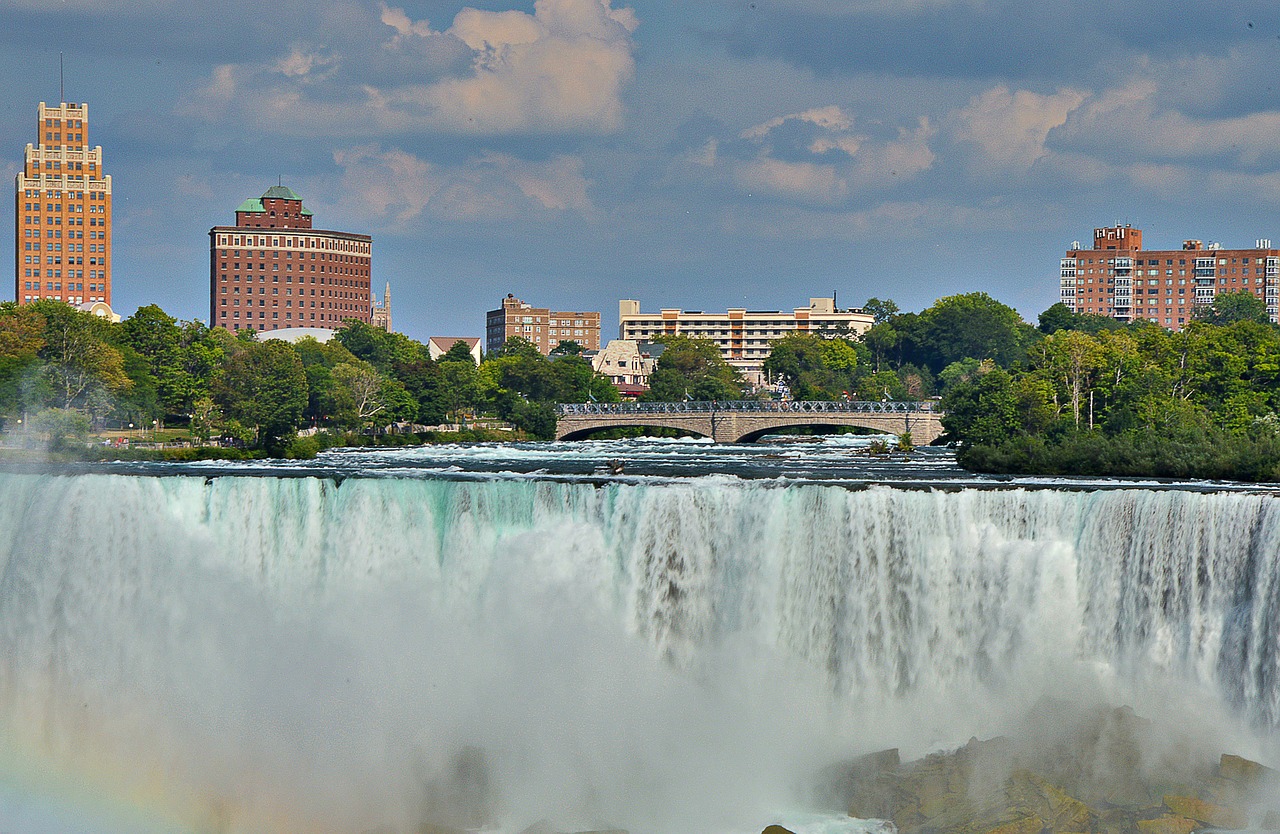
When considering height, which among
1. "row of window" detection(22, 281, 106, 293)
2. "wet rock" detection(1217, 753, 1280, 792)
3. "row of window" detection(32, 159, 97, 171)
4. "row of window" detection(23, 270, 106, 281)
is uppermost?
"row of window" detection(32, 159, 97, 171)

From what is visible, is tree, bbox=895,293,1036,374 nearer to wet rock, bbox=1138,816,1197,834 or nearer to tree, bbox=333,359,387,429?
tree, bbox=333,359,387,429

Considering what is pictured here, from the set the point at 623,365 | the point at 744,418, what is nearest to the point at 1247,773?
the point at 744,418

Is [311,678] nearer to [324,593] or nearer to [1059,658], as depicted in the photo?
[324,593]

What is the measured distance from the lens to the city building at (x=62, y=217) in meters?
172

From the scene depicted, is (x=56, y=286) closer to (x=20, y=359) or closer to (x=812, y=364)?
(x=812, y=364)

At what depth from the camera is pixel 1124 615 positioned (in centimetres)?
2870

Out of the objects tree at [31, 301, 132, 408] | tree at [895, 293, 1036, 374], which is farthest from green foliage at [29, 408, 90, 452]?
tree at [895, 293, 1036, 374]

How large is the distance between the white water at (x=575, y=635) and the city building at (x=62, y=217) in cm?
14510

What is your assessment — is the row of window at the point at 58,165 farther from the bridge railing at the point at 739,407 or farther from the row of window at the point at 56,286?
the bridge railing at the point at 739,407

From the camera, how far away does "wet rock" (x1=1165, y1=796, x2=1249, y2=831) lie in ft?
77.8

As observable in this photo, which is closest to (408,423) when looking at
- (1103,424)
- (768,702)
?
(1103,424)

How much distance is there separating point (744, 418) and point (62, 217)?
115m

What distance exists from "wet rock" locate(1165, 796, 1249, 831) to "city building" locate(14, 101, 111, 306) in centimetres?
16382

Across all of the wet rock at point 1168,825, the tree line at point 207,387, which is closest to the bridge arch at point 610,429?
the tree line at point 207,387
